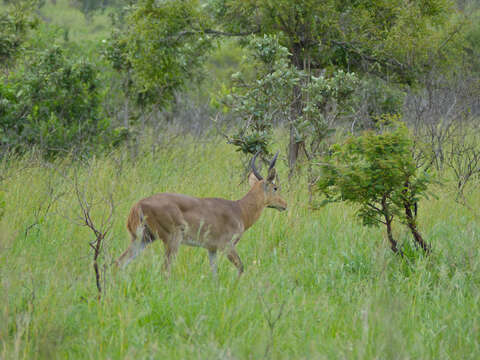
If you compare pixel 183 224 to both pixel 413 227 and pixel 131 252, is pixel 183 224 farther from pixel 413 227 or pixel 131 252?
pixel 413 227

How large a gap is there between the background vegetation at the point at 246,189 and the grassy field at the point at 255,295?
0.02m

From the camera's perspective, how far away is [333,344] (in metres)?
3.41

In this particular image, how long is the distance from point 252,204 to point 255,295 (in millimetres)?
2199

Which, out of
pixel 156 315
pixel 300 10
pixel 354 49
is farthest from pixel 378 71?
pixel 156 315

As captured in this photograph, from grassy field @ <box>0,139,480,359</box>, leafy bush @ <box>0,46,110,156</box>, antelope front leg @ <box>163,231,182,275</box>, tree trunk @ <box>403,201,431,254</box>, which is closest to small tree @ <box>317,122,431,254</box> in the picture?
tree trunk @ <box>403,201,431,254</box>

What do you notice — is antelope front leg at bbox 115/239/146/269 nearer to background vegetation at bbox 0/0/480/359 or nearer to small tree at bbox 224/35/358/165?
background vegetation at bbox 0/0/480/359

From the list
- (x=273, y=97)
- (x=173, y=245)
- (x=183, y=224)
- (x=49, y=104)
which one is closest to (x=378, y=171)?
(x=183, y=224)

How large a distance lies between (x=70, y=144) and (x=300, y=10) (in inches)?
183

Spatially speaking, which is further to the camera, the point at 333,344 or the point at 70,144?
the point at 70,144

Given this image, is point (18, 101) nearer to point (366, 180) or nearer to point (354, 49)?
point (354, 49)

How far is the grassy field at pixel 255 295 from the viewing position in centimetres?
327

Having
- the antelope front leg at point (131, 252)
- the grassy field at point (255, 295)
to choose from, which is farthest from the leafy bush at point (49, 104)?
the antelope front leg at point (131, 252)

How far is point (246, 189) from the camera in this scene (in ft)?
26.9

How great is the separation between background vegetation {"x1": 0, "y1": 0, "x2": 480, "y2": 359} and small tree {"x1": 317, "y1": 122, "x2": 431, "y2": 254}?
2cm
